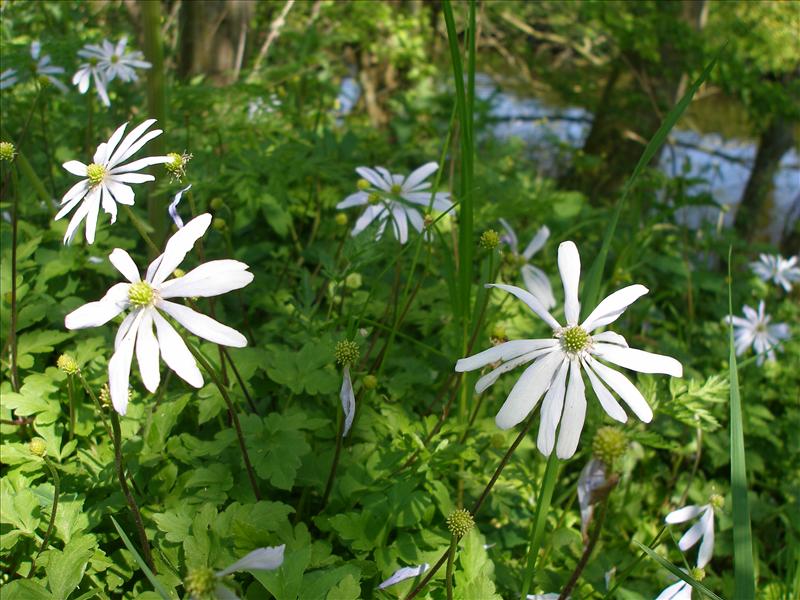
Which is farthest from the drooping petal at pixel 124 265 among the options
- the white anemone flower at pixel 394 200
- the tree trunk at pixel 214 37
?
the tree trunk at pixel 214 37

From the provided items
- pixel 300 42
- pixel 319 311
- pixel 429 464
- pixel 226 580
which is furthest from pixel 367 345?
pixel 300 42

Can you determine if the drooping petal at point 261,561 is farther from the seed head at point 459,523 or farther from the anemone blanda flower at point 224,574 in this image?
the seed head at point 459,523

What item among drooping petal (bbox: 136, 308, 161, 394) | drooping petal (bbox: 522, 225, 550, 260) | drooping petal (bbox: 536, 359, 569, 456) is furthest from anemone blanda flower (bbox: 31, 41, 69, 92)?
drooping petal (bbox: 536, 359, 569, 456)

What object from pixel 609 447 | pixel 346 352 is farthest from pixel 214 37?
pixel 609 447

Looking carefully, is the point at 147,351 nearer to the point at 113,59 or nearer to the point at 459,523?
the point at 459,523

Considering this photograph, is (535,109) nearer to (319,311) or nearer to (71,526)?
(319,311)

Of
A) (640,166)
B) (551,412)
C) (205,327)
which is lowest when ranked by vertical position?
(551,412)
